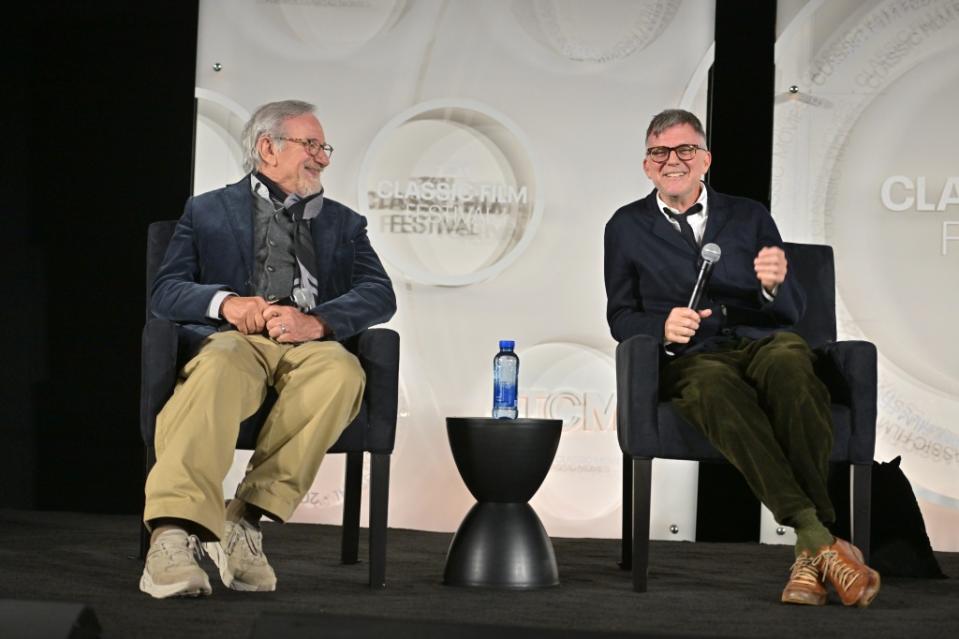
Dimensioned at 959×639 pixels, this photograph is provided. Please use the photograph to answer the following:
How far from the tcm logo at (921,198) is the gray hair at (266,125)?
2.27 meters

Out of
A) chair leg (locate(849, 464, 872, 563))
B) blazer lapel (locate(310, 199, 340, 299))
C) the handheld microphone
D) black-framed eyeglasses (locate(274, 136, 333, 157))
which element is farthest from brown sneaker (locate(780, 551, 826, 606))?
black-framed eyeglasses (locate(274, 136, 333, 157))

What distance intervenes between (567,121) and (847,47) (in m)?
1.08

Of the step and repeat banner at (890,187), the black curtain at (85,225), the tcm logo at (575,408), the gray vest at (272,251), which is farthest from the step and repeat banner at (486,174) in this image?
the gray vest at (272,251)

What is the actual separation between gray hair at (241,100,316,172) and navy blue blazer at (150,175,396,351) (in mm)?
90

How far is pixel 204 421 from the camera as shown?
2527mm

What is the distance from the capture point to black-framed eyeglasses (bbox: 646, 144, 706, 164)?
329cm

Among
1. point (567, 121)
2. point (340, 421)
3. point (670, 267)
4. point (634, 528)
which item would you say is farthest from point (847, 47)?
point (340, 421)

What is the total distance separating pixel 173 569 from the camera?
2387 mm

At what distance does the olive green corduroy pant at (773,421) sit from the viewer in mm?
2652

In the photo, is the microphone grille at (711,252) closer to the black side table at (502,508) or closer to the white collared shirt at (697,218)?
the white collared shirt at (697,218)

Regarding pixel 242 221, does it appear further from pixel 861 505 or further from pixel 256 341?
pixel 861 505

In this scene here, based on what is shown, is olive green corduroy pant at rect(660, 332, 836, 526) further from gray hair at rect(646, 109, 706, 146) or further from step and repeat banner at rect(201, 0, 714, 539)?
step and repeat banner at rect(201, 0, 714, 539)

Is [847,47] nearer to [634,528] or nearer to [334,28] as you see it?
[334,28]

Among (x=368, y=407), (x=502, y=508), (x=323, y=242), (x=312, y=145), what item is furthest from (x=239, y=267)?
(x=502, y=508)
